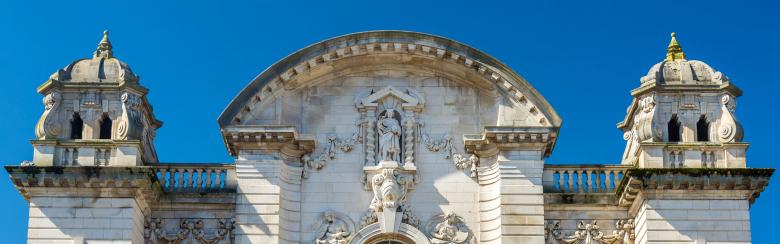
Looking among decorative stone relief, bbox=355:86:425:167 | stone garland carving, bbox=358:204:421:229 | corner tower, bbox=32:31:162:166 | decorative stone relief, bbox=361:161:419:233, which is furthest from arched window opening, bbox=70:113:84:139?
stone garland carving, bbox=358:204:421:229

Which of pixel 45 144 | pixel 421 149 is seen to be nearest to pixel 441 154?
pixel 421 149

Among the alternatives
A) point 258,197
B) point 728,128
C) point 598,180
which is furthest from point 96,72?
point 728,128

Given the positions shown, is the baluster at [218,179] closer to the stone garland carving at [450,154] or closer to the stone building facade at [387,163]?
the stone building facade at [387,163]

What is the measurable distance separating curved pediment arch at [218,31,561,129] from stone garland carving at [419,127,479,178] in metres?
1.45

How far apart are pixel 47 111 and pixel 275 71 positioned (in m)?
4.78

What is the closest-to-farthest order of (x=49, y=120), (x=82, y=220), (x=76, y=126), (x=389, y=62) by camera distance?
(x=82, y=220), (x=49, y=120), (x=76, y=126), (x=389, y=62)

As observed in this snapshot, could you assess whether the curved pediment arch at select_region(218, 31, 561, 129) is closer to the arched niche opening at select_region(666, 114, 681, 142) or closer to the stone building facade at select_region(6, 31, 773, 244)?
the stone building facade at select_region(6, 31, 773, 244)

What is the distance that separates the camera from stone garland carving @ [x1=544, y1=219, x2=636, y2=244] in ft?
110

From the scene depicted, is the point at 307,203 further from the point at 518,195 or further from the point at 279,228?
the point at 518,195

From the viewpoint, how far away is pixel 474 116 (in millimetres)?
34562

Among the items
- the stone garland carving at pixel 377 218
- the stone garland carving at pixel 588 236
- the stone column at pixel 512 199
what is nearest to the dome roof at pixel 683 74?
the stone column at pixel 512 199

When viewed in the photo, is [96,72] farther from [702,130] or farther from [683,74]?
[702,130]

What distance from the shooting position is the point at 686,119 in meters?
33.6

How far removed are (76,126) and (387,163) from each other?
21.4 ft
